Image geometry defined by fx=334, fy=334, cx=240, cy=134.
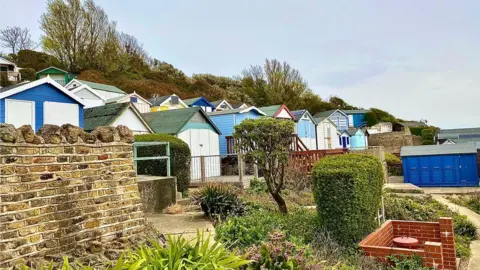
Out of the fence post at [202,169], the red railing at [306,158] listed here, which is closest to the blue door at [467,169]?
the red railing at [306,158]

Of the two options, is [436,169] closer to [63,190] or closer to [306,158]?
[306,158]

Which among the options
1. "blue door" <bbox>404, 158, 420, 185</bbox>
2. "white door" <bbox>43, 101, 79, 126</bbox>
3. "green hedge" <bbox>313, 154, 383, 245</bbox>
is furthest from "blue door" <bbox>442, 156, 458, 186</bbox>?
"white door" <bbox>43, 101, 79, 126</bbox>

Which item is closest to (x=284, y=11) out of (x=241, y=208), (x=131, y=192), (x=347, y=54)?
(x=347, y=54)

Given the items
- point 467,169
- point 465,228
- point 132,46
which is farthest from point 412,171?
point 132,46

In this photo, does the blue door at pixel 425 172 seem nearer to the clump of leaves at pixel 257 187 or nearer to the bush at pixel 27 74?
the clump of leaves at pixel 257 187

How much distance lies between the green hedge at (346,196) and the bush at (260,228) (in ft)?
1.58

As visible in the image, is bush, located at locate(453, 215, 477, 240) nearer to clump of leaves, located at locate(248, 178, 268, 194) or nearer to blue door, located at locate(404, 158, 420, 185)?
clump of leaves, located at locate(248, 178, 268, 194)

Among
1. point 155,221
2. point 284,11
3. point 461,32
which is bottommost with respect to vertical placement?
point 155,221

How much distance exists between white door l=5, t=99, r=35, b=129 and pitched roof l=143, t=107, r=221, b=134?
19.2ft

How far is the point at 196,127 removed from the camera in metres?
17.8

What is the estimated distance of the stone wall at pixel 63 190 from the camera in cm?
329

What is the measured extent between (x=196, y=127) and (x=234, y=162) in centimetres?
304

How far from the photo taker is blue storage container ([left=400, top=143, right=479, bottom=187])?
20.6 meters

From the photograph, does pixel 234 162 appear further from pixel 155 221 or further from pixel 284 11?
pixel 155 221
